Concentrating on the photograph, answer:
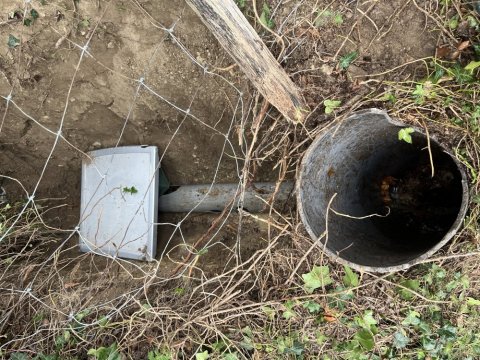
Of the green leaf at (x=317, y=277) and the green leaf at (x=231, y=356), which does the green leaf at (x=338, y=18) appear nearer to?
the green leaf at (x=317, y=277)

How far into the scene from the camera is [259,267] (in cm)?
221

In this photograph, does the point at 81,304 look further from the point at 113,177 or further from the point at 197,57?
the point at 197,57

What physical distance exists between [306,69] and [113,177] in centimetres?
141

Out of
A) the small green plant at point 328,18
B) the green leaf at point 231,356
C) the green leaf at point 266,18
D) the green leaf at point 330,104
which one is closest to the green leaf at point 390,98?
the green leaf at point 330,104

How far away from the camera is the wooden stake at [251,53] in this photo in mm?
1771

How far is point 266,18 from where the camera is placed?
2.16m

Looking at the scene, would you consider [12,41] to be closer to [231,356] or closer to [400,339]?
[231,356]

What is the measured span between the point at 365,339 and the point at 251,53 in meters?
1.37

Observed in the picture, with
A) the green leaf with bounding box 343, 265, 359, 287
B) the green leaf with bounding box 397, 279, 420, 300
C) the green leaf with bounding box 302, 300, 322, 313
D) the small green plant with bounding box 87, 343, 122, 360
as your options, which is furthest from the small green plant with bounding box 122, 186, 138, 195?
the green leaf with bounding box 397, 279, 420, 300

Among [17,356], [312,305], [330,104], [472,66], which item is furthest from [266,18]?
[17,356]

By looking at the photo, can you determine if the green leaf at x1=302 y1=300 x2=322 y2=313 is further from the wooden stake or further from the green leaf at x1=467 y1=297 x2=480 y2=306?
the wooden stake

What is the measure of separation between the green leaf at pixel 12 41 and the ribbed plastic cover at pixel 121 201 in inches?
30.4

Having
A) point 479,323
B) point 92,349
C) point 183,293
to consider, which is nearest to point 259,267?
point 183,293

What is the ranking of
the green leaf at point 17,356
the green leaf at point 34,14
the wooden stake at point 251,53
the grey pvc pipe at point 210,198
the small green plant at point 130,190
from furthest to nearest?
the small green plant at point 130,190 < the grey pvc pipe at point 210,198 < the green leaf at point 34,14 < the green leaf at point 17,356 < the wooden stake at point 251,53
